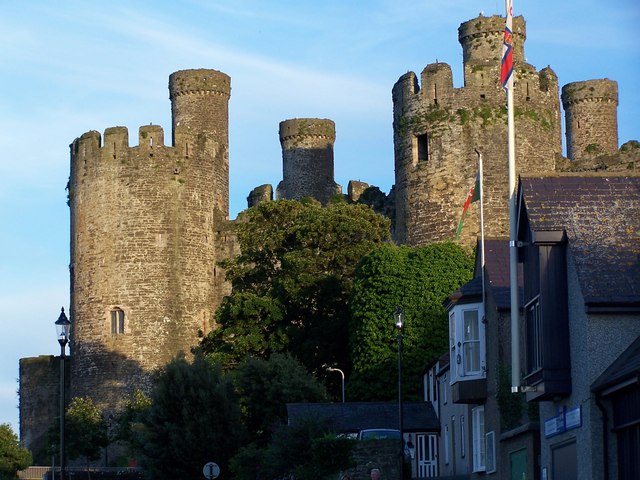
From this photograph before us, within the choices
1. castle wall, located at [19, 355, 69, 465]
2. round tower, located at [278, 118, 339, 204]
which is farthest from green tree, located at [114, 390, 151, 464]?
round tower, located at [278, 118, 339, 204]

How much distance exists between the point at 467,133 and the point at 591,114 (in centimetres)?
1375

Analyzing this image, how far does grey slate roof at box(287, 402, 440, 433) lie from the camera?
41.6m

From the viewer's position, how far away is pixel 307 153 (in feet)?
250

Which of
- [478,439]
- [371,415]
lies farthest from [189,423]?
[478,439]

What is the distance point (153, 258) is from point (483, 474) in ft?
103

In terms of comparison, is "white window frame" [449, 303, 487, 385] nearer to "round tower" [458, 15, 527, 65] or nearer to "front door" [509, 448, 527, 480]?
"front door" [509, 448, 527, 480]

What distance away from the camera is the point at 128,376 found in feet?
206

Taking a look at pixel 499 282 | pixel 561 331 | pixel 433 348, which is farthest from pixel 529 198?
pixel 433 348

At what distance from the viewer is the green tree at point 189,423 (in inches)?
1715

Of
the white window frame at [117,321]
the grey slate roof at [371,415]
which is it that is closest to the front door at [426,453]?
the grey slate roof at [371,415]

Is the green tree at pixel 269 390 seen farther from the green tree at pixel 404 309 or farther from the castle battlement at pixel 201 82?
the castle battlement at pixel 201 82

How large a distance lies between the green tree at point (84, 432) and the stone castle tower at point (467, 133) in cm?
1323

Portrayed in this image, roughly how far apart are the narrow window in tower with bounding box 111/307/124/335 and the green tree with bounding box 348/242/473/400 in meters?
12.8

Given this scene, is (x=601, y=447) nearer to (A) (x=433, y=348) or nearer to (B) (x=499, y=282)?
(B) (x=499, y=282)
